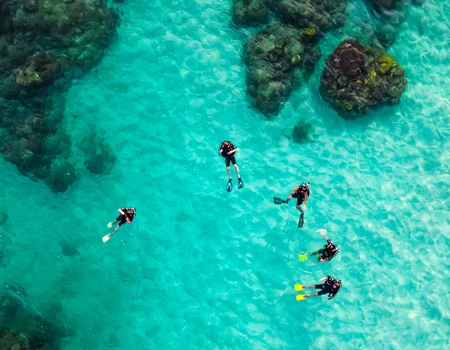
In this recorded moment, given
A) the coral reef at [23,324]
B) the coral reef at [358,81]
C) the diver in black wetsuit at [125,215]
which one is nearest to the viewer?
the coral reef at [23,324]

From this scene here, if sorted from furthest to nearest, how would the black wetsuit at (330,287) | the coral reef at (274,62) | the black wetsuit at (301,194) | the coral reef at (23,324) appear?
the coral reef at (274,62) → the black wetsuit at (301,194) → the coral reef at (23,324) → the black wetsuit at (330,287)

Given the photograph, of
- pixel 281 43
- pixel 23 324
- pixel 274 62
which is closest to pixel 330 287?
pixel 274 62

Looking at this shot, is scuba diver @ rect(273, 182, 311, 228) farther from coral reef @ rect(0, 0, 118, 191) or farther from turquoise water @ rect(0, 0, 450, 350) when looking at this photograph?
coral reef @ rect(0, 0, 118, 191)

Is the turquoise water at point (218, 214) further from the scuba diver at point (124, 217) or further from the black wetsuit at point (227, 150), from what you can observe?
the black wetsuit at point (227, 150)

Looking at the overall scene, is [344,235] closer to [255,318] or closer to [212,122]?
[255,318]

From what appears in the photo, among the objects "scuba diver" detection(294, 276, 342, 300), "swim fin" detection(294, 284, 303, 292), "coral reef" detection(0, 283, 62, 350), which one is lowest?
"coral reef" detection(0, 283, 62, 350)

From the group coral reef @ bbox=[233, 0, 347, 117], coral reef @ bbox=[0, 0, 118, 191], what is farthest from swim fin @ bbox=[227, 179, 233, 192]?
coral reef @ bbox=[0, 0, 118, 191]

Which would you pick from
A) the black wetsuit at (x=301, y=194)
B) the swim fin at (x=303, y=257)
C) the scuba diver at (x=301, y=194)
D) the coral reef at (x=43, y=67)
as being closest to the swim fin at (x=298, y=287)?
the swim fin at (x=303, y=257)

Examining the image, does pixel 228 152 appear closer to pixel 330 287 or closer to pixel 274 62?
pixel 274 62
